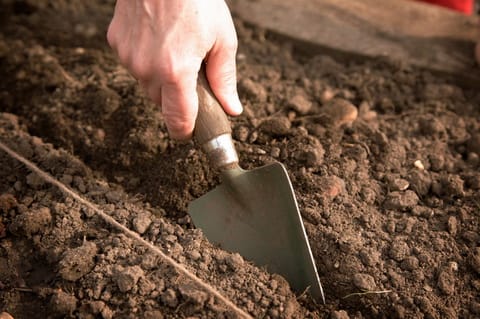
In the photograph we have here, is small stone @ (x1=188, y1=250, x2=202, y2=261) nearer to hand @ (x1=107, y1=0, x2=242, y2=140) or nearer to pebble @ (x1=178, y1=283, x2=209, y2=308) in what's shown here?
pebble @ (x1=178, y1=283, x2=209, y2=308)

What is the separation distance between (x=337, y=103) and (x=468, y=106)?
1.56ft

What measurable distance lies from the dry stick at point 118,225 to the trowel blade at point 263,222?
0.48 feet

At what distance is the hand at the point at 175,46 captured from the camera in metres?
1.30

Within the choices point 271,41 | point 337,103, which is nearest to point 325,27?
point 271,41

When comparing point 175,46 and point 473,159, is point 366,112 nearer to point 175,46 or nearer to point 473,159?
point 473,159

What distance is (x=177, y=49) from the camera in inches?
51.3

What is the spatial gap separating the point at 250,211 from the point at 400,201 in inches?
16.4

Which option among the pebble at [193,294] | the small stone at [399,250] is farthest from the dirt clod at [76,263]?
the small stone at [399,250]

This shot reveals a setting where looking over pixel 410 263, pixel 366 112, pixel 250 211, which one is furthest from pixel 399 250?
pixel 366 112

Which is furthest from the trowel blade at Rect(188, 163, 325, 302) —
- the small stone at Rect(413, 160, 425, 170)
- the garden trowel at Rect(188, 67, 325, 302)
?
the small stone at Rect(413, 160, 425, 170)

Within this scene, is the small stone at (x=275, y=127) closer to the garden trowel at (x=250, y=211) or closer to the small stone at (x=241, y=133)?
the small stone at (x=241, y=133)

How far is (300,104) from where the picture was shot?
1847 millimetres

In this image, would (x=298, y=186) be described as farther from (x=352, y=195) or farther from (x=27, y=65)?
(x=27, y=65)

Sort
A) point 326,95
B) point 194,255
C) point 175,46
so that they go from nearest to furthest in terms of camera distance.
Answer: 1. point 175,46
2. point 194,255
3. point 326,95
